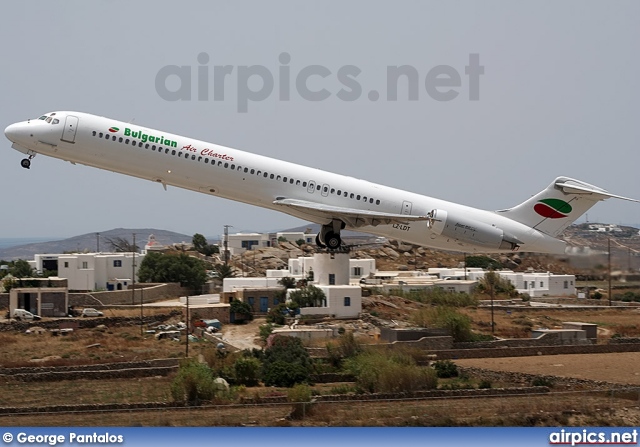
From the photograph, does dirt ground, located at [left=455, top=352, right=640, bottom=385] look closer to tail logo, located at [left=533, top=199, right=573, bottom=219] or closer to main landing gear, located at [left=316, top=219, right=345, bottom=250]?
tail logo, located at [left=533, top=199, right=573, bottom=219]

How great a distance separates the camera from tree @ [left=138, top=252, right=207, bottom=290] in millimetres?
A: 112000

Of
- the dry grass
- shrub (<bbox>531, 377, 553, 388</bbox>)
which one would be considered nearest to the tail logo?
shrub (<bbox>531, 377, 553, 388</bbox>)

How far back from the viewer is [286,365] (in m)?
53.5

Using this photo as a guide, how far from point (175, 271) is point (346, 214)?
66080 millimetres

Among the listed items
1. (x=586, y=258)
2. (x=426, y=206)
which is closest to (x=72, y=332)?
(x=426, y=206)

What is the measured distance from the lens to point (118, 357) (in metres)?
60.7

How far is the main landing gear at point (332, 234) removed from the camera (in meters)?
50.2

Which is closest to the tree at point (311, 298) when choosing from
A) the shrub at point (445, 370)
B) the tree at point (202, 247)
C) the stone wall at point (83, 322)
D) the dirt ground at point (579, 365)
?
the stone wall at point (83, 322)

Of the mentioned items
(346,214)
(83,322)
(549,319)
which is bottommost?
(549,319)

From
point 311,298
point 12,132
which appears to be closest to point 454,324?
point 311,298

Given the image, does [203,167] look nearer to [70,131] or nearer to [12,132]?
[70,131]

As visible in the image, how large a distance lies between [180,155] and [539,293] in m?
70.1

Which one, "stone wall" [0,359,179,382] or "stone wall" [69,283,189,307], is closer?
"stone wall" [0,359,179,382]

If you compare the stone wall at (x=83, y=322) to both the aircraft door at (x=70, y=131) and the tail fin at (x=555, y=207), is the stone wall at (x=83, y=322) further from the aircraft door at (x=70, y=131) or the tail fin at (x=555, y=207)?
the tail fin at (x=555, y=207)
